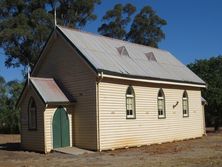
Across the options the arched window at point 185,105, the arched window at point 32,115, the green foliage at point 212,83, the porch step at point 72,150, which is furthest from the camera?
the green foliage at point 212,83

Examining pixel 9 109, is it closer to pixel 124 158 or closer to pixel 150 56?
pixel 150 56

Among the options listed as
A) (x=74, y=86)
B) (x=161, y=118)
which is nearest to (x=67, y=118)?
(x=74, y=86)

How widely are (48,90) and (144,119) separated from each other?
6.39 metres

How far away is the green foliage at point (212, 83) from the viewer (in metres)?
41.3

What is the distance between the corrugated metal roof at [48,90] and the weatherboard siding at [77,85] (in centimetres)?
56

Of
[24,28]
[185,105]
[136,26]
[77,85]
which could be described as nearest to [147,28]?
[136,26]

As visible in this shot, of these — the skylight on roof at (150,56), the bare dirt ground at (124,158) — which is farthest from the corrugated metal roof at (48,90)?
the skylight on roof at (150,56)

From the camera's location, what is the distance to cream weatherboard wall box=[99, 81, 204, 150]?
2408cm

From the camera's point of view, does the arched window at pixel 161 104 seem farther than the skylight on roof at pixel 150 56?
No

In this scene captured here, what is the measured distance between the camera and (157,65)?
31109 millimetres

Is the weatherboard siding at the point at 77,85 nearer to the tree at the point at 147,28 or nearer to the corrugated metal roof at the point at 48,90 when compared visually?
the corrugated metal roof at the point at 48,90

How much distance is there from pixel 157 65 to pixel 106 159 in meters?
12.5

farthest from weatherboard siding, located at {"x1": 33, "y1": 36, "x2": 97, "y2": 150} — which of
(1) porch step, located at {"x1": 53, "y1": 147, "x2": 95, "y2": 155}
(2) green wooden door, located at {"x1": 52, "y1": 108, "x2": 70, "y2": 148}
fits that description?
(1) porch step, located at {"x1": 53, "y1": 147, "x2": 95, "y2": 155}

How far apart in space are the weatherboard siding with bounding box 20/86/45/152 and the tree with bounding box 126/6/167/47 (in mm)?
36775
